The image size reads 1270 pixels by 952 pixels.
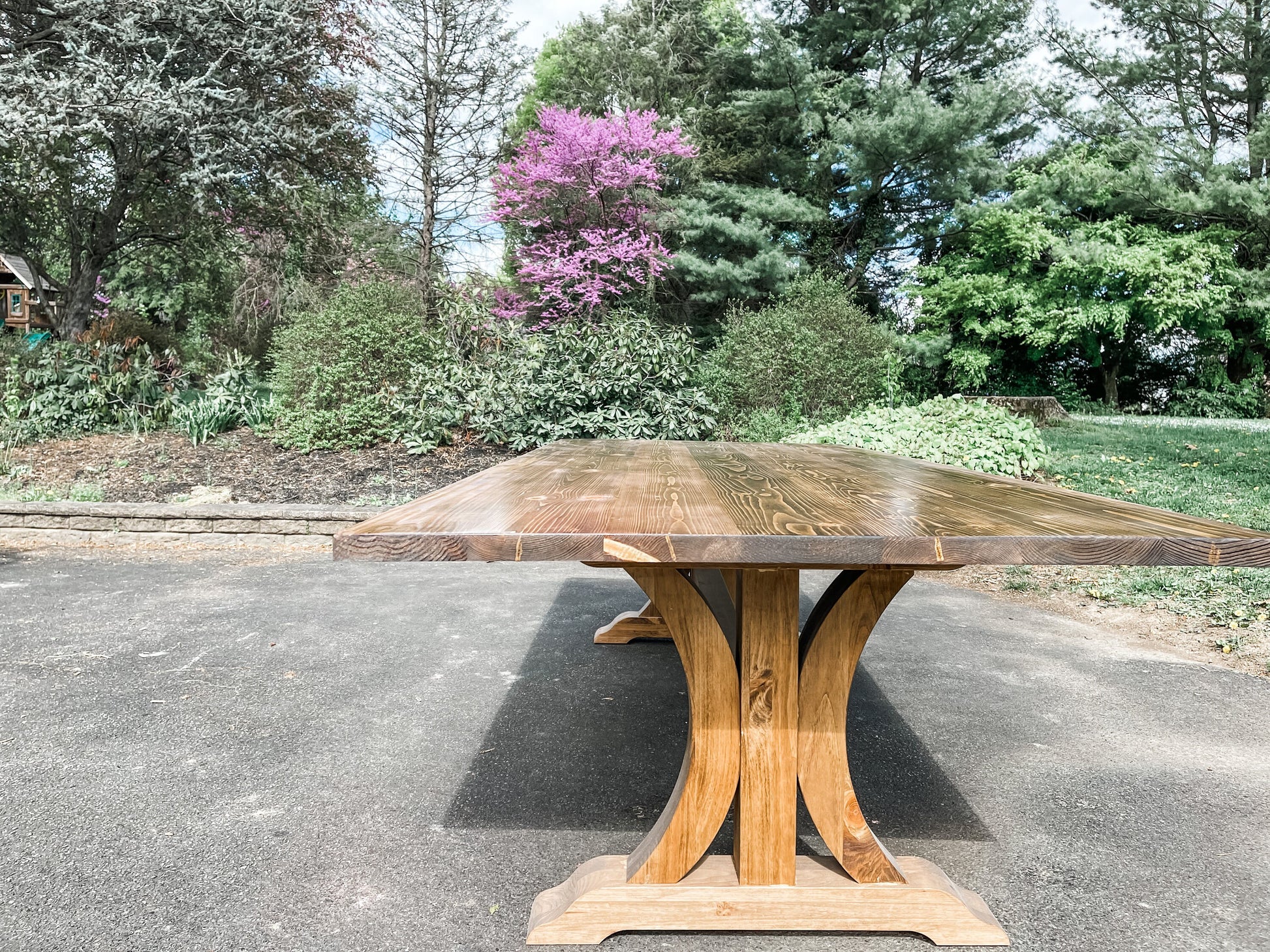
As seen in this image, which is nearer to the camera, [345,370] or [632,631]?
[632,631]

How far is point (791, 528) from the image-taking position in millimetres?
1255

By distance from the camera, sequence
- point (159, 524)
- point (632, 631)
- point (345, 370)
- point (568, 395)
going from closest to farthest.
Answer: point (632, 631), point (159, 524), point (568, 395), point (345, 370)

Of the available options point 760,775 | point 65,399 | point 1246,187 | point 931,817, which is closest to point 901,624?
point 931,817

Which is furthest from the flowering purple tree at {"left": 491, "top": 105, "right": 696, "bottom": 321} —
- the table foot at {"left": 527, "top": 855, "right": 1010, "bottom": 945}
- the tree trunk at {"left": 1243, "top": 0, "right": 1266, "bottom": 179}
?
the tree trunk at {"left": 1243, "top": 0, "right": 1266, "bottom": 179}

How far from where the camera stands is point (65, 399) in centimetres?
804

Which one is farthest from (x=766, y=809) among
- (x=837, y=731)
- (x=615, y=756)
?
(x=615, y=756)

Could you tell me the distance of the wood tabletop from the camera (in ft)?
3.83

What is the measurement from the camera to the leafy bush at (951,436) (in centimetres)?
612

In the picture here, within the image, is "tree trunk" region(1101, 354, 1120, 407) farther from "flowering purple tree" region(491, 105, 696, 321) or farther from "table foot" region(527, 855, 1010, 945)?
"table foot" region(527, 855, 1010, 945)

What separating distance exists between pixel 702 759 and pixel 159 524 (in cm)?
503

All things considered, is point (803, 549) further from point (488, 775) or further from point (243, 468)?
point (243, 468)

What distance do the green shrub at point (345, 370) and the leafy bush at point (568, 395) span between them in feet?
0.70

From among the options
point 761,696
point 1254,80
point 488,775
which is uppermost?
point 1254,80

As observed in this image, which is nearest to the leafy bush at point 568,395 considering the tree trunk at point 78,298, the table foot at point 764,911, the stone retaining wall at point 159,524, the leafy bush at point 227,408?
the leafy bush at point 227,408
